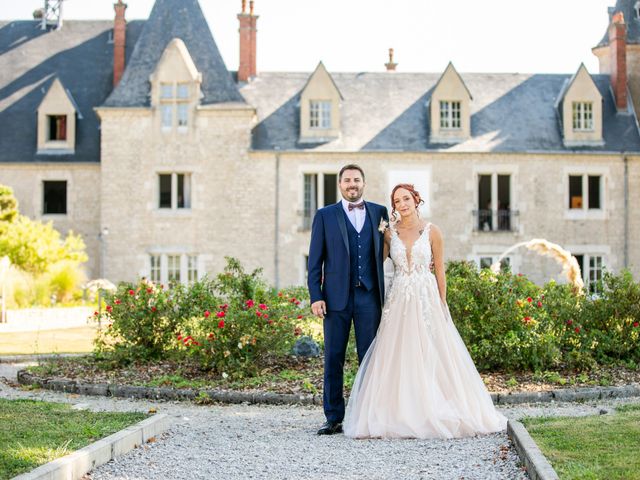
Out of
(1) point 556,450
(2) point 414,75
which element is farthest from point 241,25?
(1) point 556,450

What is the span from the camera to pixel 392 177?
2664 centimetres

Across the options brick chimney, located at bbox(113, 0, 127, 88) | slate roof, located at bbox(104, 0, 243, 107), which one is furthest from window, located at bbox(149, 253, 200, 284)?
brick chimney, located at bbox(113, 0, 127, 88)

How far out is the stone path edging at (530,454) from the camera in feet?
17.5

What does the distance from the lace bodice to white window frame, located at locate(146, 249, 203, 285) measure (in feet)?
62.1

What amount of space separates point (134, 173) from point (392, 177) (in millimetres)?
7633

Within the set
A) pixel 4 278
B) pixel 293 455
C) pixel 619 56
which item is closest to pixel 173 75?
pixel 4 278

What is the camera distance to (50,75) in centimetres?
2975

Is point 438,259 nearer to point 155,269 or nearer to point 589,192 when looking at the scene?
point 155,269

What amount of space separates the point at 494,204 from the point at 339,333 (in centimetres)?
2020

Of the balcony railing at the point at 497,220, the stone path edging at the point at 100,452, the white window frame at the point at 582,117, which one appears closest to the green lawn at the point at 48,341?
the stone path edging at the point at 100,452

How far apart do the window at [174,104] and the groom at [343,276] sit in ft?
64.8

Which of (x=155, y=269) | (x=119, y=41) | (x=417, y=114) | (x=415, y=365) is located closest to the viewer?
(x=415, y=365)

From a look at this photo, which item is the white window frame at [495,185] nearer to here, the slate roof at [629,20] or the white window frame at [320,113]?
the white window frame at [320,113]

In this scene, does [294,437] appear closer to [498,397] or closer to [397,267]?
[397,267]
